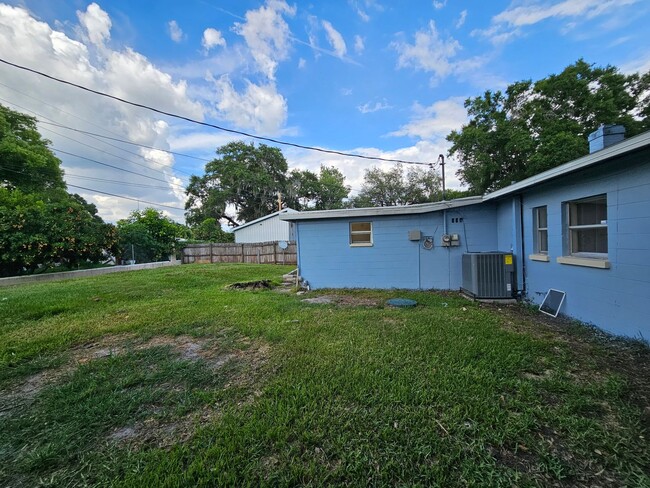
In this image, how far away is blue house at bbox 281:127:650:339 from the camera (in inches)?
128

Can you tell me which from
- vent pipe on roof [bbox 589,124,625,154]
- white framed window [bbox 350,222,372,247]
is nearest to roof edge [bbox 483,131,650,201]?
vent pipe on roof [bbox 589,124,625,154]

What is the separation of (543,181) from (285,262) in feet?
41.9

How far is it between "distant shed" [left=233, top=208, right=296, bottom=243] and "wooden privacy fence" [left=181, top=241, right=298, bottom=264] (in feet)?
7.08

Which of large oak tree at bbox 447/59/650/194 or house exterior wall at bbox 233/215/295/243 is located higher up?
large oak tree at bbox 447/59/650/194

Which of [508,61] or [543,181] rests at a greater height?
[508,61]

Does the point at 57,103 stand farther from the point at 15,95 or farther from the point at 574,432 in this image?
the point at 574,432

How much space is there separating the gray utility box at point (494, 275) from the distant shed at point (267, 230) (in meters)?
13.0

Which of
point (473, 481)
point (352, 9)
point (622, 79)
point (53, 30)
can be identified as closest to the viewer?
point (473, 481)

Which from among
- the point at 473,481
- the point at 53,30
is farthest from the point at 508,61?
the point at 53,30

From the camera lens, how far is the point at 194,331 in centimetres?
396

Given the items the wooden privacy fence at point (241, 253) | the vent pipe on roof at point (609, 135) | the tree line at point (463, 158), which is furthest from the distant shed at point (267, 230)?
the vent pipe on roof at point (609, 135)

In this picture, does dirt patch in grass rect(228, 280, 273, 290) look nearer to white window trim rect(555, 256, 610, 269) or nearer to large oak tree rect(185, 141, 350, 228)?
white window trim rect(555, 256, 610, 269)

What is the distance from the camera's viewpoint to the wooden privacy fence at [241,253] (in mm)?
15492

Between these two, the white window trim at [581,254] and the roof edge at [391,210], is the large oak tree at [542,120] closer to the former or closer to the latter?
the roof edge at [391,210]
